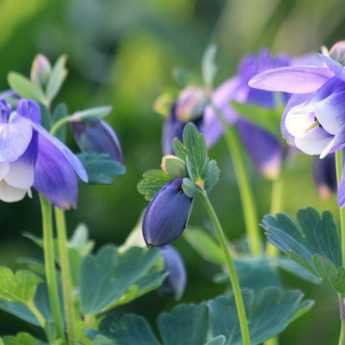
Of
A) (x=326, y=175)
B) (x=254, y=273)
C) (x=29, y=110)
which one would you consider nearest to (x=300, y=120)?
(x=29, y=110)

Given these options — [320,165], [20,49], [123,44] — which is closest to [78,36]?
[123,44]

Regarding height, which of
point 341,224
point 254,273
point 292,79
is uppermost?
point 292,79

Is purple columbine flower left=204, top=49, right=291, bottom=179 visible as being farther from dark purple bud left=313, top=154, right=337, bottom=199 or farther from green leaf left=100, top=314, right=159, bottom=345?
green leaf left=100, top=314, right=159, bottom=345

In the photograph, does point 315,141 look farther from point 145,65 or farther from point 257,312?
point 145,65

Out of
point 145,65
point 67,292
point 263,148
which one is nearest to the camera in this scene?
point 67,292

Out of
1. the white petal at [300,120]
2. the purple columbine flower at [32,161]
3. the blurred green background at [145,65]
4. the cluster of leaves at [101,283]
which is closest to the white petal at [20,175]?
the purple columbine flower at [32,161]

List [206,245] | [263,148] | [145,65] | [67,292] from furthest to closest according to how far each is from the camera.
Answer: [145,65], [263,148], [206,245], [67,292]

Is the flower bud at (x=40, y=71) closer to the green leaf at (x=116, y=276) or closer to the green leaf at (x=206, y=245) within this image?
the green leaf at (x=116, y=276)

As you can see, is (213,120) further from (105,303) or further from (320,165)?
(105,303)
